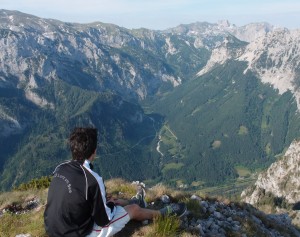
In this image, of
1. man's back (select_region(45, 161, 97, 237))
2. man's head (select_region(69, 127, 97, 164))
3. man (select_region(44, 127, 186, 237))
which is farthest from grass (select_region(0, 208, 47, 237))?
man's head (select_region(69, 127, 97, 164))

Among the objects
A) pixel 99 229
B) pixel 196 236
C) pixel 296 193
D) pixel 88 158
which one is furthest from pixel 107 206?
pixel 296 193

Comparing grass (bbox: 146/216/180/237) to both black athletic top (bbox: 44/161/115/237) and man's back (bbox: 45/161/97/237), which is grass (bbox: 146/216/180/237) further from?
man's back (bbox: 45/161/97/237)

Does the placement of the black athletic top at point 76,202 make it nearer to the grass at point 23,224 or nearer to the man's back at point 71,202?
the man's back at point 71,202

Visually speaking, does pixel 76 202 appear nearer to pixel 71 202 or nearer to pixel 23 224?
pixel 71 202

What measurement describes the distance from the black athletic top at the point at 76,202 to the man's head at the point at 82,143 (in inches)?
12.9

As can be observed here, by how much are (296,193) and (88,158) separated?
204 m

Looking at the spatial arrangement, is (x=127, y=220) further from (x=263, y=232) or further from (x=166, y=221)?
(x=263, y=232)

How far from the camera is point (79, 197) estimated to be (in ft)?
45.1

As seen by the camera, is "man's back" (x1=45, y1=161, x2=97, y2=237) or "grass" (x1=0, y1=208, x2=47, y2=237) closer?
"man's back" (x1=45, y1=161, x2=97, y2=237)

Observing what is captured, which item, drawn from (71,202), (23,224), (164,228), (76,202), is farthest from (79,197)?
(23,224)

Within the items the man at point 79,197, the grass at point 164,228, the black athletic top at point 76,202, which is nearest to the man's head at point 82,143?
the man at point 79,197

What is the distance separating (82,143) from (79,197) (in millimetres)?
1909

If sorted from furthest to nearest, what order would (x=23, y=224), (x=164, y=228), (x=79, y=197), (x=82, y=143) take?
(x=23, y=224) < (x=164, y=228) < (x=82, y=143) < (x=79, y=197)

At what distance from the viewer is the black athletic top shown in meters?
13.8
